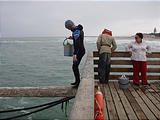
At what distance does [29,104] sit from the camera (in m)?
8.88

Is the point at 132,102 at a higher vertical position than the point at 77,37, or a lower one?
lower

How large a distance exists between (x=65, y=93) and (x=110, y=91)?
129 centimetres

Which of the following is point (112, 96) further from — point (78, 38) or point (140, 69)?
point (78, 38)

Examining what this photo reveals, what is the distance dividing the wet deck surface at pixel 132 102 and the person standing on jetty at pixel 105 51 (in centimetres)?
40

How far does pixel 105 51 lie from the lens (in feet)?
17.0

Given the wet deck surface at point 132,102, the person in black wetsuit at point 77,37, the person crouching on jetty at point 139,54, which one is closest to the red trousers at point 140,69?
the person crouching on jetty at point 139,54

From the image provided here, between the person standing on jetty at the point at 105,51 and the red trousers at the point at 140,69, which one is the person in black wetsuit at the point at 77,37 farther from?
the red trousers at the point at 140,69

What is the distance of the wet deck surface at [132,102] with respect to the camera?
3217mm

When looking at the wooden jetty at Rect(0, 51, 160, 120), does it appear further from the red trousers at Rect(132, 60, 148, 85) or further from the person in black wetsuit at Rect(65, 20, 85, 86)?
the person in black wetsuit at Rect(65, 20, 85, 86)

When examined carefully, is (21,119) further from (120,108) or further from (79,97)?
(79,97)

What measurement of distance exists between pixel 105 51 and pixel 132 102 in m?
1.87

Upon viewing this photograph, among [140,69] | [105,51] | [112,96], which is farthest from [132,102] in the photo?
[105,51]

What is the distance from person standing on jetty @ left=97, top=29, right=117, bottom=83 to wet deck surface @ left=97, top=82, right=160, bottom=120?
40 cm

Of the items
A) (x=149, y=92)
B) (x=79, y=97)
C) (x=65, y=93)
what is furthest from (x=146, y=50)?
(x=79, y=97)
